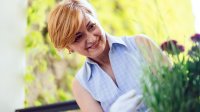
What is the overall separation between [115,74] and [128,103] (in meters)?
0.26

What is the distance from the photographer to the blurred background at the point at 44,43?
6.83 ft

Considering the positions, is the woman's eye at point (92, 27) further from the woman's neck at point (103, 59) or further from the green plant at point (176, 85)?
the green plant at point (176, 85)

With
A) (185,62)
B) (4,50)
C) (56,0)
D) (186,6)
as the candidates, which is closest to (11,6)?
(4,50)

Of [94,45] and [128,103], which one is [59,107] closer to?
[94,45]

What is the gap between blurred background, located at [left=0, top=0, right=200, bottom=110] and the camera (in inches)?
82.0

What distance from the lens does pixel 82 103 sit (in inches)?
56.7

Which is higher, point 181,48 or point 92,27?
point 92,27

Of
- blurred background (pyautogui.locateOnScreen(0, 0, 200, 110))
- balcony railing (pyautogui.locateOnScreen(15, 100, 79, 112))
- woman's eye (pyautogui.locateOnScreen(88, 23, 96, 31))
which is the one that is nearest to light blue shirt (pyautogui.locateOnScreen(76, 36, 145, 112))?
woman's eye (pyautogui.locateOnScreen(88, 23, 96, 31))

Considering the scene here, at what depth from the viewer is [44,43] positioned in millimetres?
2738

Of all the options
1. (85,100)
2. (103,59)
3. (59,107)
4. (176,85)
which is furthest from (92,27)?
(59,107)

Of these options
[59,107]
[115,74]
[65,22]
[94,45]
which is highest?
[65,22]

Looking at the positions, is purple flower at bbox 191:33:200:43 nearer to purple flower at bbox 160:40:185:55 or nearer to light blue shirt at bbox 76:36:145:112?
purple flower at bbox 160:40:185:55

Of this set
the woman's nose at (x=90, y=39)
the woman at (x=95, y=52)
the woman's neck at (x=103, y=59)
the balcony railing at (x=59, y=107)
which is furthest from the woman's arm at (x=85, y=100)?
the balcony railing at (x=59, y=107)

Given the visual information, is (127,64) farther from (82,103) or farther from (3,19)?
(3,19)
